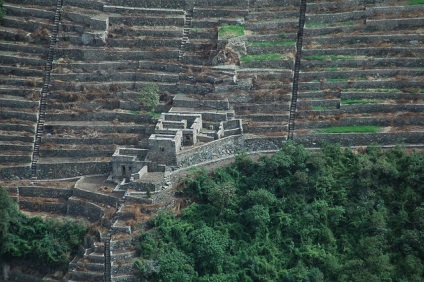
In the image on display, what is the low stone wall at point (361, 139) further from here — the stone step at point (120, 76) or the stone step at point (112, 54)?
the stone step at point (112, 54)

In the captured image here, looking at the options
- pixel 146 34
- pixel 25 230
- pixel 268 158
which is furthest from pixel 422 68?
pixel 25 230

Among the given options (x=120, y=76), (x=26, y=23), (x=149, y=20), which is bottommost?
(x=120, y=76)

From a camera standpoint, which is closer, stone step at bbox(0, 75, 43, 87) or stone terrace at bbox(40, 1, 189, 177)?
stone terrace at bbox(40, 1, 189, 177)

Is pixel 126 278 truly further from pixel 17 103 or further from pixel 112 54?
pixel 112 54

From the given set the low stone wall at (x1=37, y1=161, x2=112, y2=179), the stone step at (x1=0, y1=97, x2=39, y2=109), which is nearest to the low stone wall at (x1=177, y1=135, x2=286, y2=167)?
the low stone wall at (x1=37, y1=161, x2=112, y2=179)

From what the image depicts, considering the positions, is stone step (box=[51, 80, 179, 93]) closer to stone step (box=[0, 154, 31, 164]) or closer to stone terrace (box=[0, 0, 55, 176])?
stone terrace (box=[0, 0, 55, 176])

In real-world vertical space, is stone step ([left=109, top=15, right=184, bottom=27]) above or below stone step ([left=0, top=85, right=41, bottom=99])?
above

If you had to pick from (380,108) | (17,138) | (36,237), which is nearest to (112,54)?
(17,138)
